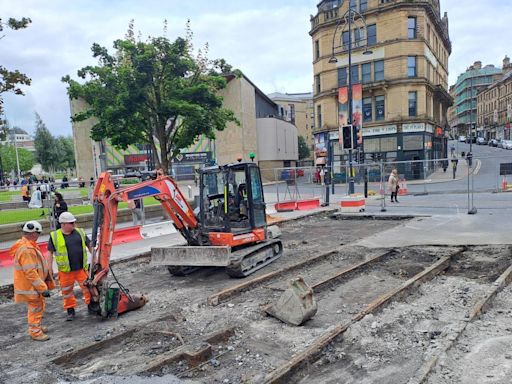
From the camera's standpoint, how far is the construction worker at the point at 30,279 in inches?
236

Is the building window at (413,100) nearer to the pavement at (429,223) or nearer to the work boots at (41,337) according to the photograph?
the pavement at (429,223)

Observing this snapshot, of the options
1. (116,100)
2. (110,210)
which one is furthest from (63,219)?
(116,100)

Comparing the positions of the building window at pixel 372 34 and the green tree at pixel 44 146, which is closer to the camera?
the building window at pixel 372 34

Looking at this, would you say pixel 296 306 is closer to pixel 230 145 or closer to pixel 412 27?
pixel 412 27

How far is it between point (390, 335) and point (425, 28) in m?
39.0

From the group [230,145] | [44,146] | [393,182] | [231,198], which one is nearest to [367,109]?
[230,145]

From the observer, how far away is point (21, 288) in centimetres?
603

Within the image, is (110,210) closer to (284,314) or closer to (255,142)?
(284,314)

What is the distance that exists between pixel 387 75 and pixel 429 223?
26944 mm

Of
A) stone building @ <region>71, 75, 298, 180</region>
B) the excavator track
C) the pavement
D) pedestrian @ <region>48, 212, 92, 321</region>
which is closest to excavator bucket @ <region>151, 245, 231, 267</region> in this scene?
the excavator track

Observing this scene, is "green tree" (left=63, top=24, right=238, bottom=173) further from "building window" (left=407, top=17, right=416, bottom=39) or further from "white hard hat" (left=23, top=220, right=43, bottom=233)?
"building window" (left=407, top=17, right=416, bottom=39)

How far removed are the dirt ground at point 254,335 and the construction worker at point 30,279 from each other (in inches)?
11.2

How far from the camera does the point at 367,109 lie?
39.2 meters

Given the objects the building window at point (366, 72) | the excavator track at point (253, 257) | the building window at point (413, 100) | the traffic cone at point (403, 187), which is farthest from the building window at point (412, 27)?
the excavator track at point (253, 257)
